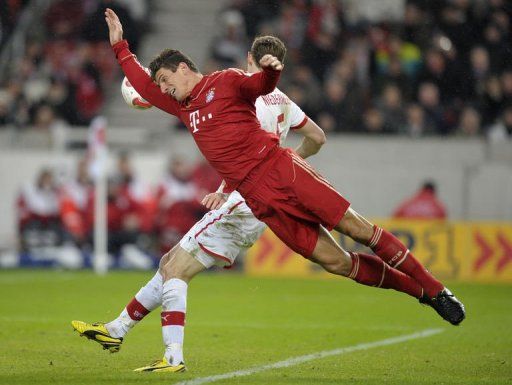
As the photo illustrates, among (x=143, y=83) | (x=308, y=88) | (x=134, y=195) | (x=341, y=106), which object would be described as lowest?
(x=134, y=195)

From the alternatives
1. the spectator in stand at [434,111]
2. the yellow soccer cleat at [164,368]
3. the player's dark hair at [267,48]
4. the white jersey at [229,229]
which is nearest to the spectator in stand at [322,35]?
the spectator in stand at [434,111]

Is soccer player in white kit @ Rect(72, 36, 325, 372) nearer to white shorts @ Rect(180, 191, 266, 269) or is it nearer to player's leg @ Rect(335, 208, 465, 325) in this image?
white shorts @ Rect(180, 191, 266, 269)

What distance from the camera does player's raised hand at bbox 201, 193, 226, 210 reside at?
7.73 meters

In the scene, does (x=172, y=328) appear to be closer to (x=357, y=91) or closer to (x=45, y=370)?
(x=45, y=370)

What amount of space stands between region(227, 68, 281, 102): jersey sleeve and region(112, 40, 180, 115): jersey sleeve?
1.79ft

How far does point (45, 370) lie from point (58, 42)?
1682 centimetres

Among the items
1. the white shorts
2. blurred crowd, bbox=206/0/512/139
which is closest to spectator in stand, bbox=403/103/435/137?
blurred crowd, bbox=206/0/512/139

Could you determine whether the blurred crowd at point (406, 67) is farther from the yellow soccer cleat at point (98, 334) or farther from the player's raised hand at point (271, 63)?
the player's raised hand at point (271, 63)

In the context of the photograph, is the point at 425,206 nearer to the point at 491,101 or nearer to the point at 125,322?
the point at 491,101

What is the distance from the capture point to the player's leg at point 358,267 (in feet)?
24.7

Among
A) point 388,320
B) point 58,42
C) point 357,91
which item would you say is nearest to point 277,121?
point 388,320

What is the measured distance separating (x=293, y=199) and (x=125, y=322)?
162 centimetres

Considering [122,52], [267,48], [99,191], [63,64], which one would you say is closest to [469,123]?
[99,191]

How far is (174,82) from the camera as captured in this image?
7574mm
